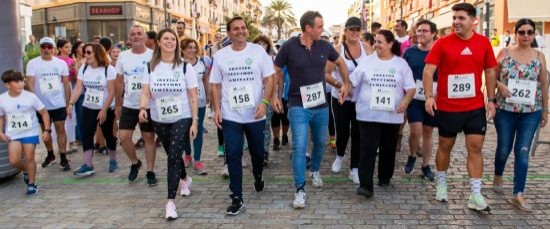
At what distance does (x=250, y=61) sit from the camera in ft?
16.6

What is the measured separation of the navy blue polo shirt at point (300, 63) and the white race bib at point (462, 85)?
1330 millimetres

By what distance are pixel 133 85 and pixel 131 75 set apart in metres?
0.13

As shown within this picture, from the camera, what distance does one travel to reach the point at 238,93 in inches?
197

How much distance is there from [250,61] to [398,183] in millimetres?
2375

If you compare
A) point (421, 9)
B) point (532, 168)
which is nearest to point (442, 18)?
point (421, 9)

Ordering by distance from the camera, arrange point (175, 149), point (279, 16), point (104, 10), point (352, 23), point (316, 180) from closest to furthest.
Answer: point (175, 149), point (316, 180), point (352, 23), point (104, 10), point (279, 16)

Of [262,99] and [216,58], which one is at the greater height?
[216,58]

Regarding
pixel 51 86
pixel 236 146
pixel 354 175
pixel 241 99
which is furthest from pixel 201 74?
pixel 354 175

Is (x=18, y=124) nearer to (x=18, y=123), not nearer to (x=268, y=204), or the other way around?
(x=18, y=123)

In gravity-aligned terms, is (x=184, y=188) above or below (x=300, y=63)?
below

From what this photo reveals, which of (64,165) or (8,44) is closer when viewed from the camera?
(8,44)

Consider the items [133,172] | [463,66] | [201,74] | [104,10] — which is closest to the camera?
[463,66]

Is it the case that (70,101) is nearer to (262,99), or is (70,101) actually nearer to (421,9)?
(262,99)

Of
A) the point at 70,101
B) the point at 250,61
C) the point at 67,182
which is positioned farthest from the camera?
the point at 70,101
